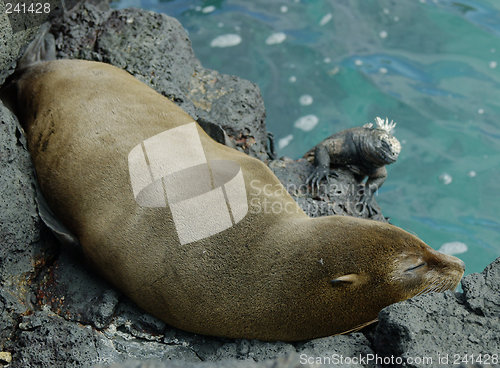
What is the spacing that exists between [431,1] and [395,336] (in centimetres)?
869

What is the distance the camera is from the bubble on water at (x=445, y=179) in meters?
7.12

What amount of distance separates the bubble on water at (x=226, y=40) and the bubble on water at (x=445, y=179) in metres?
4.40

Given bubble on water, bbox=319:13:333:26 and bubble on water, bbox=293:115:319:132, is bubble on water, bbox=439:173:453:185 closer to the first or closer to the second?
bubble on water, bbox=293:115:319:132

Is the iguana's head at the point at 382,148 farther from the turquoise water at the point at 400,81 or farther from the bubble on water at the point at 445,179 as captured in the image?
the bubble on water at the point at 445,179

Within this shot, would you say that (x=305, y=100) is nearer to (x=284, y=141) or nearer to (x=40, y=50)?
(x=284, y=141)

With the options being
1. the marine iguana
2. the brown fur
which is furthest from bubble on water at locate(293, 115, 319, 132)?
the brown fur

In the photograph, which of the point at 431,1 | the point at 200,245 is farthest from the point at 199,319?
the point at 431,1

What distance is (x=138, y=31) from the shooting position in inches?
196

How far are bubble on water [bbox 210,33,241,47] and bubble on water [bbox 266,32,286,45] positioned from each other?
0.59 metres

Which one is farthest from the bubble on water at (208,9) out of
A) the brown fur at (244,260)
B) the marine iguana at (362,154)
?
the brown fur at (244,260)

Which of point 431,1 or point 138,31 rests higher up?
point 138,31

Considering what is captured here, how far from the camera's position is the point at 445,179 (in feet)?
23.4

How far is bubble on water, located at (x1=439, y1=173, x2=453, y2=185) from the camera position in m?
7.12

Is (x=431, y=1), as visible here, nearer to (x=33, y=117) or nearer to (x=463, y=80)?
(x=463, y=80)
